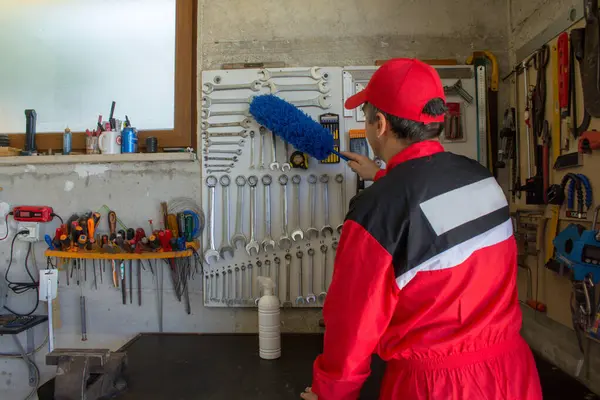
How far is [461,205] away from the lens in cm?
83

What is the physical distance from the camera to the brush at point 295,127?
1.48 meters

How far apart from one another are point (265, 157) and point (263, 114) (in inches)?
6.9

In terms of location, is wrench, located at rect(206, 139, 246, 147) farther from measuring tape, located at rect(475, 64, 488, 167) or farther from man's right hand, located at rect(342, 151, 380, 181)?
measuring tape, located at rect(475, 64, 488, 167)

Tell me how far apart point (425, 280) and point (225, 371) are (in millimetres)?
787

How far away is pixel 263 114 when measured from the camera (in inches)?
60.7

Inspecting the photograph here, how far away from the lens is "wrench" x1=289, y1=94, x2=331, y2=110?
5.37 feet

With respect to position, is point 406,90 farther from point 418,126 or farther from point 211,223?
point 211,223

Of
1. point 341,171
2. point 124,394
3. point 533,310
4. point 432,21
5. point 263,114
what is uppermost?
point 432,21

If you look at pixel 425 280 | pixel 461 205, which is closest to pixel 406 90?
pixel 461 205

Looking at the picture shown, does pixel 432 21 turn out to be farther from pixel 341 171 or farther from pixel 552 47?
pixel 341 171

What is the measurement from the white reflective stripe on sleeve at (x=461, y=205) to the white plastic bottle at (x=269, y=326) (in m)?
0.75

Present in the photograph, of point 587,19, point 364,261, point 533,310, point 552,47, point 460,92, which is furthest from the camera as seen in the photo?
point 460,92

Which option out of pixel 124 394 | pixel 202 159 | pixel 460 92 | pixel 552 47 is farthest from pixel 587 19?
pixel 124 394

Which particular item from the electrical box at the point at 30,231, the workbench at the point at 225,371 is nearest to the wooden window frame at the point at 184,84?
the electrical box at the point at 30,231
